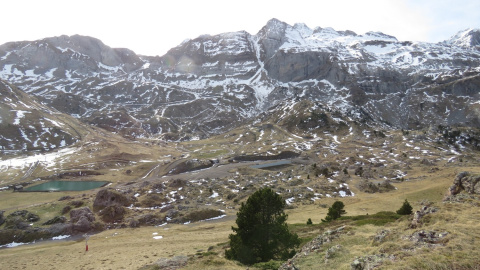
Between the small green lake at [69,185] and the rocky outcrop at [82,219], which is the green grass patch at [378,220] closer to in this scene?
the rocky outcrop at [82,219]

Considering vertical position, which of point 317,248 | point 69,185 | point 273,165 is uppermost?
point 317,248

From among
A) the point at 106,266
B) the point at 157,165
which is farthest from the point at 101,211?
the point at 157,165

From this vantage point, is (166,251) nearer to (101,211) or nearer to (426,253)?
(426,253)

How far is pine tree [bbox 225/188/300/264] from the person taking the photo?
1016 inches

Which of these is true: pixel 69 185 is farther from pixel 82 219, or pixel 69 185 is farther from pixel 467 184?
pixel 467 184

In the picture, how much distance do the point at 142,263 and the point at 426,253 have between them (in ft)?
94.3

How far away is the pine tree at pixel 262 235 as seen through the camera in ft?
84.7

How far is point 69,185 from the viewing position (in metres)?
124

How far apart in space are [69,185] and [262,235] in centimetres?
12913

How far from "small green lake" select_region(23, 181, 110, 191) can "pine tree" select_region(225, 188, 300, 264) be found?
115m

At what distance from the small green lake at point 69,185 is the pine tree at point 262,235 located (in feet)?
377

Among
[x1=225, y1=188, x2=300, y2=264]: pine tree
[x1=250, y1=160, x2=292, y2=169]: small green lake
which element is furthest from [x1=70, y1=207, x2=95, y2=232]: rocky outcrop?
[x1=250, y1=160, x2=292, y2=169]: small green lake

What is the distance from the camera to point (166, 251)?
35.3 metres

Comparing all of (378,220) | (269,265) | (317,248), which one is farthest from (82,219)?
(378,220)
